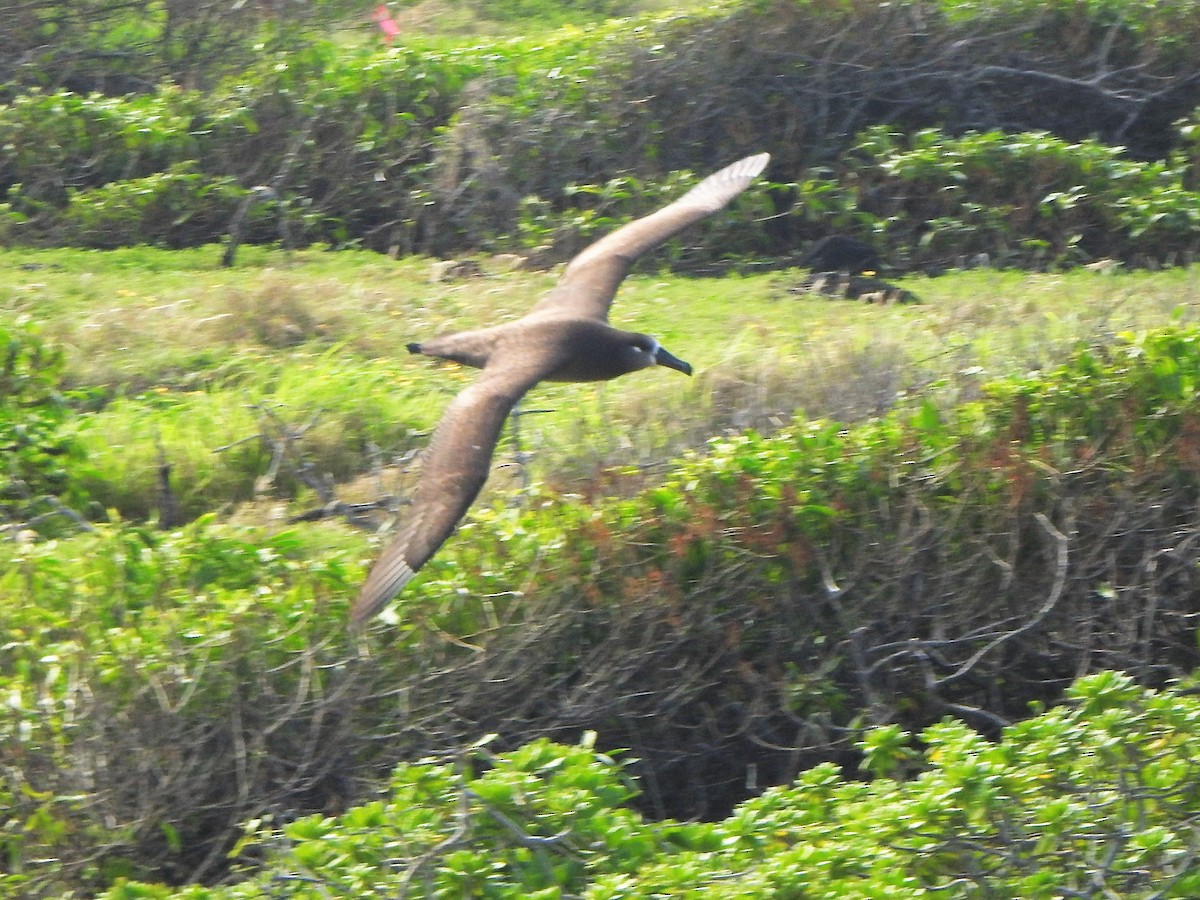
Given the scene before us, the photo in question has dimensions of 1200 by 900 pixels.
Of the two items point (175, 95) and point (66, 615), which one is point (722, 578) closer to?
point (66, 615)

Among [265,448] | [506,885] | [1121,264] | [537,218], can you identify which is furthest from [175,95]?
[506,885]

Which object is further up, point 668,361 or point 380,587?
point 380,587

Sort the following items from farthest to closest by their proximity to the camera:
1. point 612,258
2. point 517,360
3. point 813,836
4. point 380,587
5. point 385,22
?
point 385,22 → point 612,258 → point 517,360 → point 380,587 → point 813,836

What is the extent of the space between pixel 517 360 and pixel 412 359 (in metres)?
2.62

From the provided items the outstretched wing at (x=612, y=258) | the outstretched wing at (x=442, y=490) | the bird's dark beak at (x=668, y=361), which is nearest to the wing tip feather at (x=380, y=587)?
the outstretched wing at (x=442, y=490)

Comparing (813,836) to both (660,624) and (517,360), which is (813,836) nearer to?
(660,624)

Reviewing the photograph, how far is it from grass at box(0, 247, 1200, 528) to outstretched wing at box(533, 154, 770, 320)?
1.77ft

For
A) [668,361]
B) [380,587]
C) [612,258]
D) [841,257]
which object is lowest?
[841,257]

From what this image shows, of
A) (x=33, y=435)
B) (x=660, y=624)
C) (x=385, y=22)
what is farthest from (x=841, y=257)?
(x=33, y=435)

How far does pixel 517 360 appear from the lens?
6.21m

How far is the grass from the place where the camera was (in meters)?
7.46

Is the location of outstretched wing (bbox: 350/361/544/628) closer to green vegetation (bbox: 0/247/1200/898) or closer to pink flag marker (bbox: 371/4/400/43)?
green vegetation (bbox: 0/247/1200/898)

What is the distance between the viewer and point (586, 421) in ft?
24.1

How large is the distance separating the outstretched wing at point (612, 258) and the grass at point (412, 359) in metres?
0.54
